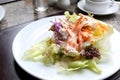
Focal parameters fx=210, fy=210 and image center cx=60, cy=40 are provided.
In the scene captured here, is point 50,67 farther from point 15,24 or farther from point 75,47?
point 15,24

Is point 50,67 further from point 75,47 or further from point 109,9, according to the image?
point 109,9

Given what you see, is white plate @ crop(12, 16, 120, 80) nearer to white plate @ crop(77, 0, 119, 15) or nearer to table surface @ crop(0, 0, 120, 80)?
table surface @ crop(0, 0, 120, 80)

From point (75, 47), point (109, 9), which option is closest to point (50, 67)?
point (75, 47)

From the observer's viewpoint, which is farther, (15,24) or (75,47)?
(15,24)

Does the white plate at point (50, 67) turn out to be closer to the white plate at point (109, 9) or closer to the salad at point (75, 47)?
the salad at point (75, 47)

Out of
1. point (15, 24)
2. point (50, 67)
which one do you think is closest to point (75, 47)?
point (50, 67)

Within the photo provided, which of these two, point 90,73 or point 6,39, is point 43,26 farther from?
point 90,73

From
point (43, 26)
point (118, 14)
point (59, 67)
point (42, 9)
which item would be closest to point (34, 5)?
point (42, 9)
